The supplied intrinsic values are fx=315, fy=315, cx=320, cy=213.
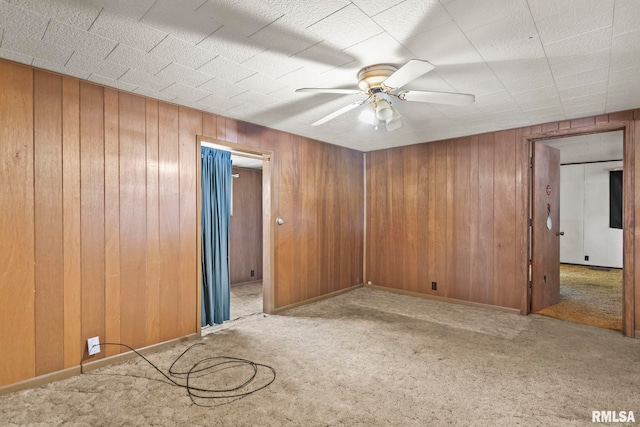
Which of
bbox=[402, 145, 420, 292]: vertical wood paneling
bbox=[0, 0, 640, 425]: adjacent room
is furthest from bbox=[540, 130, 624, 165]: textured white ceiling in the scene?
bbox=[402, 145, 420, 292]: vertical wood paneling

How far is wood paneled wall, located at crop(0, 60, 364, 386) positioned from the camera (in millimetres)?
2277

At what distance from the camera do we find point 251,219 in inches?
240

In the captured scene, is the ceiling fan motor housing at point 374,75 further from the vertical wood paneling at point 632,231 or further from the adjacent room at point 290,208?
the vertical wood paneling at point 632,231

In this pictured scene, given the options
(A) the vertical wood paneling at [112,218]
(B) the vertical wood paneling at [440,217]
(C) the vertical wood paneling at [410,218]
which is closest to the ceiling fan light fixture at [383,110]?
(A) the vertical wood paneling at [112,218]

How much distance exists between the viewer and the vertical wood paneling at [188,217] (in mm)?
3178

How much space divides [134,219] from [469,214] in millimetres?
4093

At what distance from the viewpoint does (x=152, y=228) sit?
2965mm

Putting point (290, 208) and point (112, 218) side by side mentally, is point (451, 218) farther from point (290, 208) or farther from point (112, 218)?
point (112, 218)

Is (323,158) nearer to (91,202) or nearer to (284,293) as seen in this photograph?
(284,293)

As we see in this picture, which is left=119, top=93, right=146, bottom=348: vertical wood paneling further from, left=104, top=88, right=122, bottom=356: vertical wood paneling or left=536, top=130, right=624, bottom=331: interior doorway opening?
left=536, top=130, right=624, bottom=331: interior doorway opening

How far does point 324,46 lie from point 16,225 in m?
2.52

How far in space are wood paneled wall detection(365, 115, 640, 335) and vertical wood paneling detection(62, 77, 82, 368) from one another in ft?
13.3

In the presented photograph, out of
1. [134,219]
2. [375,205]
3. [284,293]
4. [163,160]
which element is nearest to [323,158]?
[375,205]

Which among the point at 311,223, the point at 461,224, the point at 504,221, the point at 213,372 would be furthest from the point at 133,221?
the point at 504,221
